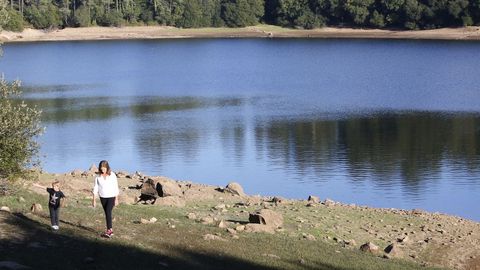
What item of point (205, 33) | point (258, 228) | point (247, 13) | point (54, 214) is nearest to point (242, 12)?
point (247, 13)

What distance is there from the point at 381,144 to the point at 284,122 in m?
9.59

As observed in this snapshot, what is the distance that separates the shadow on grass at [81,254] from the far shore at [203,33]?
424ft

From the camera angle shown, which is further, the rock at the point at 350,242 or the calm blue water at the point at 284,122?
the calm blue water at the point at 284,122

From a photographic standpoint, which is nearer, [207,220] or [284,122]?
[207,220]

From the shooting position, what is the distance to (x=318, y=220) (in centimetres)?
2294

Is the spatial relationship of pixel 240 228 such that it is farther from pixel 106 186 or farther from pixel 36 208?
pixel 36 208

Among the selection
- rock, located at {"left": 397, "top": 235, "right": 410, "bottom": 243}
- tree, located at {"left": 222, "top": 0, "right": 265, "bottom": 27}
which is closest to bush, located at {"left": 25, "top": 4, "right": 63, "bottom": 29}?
tree, located at {"left": 222, "top": 0, "right": 265, "bottom": 27}

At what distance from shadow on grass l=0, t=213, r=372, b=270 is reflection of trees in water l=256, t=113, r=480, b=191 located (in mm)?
17692

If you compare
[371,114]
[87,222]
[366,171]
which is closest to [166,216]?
[87,222]

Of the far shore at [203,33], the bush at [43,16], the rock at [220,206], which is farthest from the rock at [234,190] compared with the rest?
the bush at [43,16]

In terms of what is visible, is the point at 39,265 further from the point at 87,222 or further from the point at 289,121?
the point at 289,121

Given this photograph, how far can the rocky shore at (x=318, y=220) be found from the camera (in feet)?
65.3

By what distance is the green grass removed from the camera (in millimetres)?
14242

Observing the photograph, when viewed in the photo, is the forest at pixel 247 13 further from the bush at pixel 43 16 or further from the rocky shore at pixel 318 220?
the rocky shore at pixel 318 220
